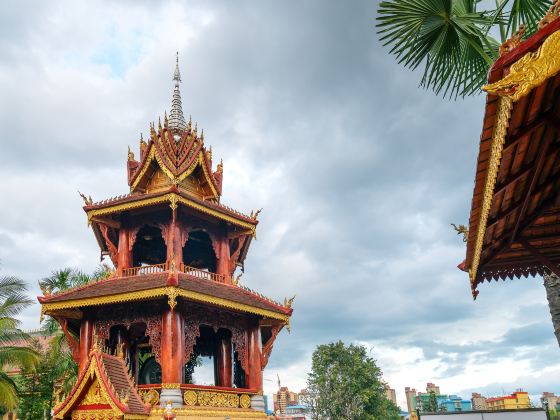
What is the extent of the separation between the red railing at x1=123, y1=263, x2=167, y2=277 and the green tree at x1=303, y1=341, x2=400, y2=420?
97.9ft

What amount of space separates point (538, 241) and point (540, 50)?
19.5 feet

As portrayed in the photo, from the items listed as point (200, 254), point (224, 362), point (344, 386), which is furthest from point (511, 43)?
point (344, 386)

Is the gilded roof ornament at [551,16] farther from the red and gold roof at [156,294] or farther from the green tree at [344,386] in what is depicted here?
the green tree at [344,386]

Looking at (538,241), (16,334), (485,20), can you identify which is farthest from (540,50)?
(16,334)

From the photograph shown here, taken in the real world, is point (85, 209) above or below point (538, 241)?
above

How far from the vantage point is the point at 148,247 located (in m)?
23.4

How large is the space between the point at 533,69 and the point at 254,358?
16.6 meters

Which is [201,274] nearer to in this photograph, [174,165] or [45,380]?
[174,165]

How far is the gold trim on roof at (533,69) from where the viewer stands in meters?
3.98

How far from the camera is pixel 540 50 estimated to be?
402 cm

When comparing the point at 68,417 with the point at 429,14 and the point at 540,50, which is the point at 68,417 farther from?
the point at 540,50

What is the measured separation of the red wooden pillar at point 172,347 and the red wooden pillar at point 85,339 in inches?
115

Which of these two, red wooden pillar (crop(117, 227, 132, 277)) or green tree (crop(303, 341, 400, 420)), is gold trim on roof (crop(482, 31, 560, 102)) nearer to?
red wooden pillar (crop(117, 227, 132, 277))

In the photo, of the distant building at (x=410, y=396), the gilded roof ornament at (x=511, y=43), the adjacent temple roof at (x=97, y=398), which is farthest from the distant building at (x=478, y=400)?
the gilded roof ornament at (x=511, y=43)
